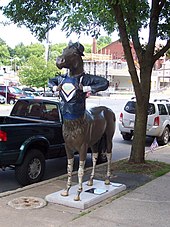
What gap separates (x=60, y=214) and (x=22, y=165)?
2155mm

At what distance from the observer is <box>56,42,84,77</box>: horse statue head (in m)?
5.79

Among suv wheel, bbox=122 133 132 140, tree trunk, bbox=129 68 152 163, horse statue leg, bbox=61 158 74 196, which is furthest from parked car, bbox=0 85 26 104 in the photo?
horse statue leg, bbox=61 158 74 196

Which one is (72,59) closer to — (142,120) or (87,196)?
(87,196)

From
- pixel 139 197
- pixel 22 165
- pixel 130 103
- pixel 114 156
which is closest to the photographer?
pixel 139 197

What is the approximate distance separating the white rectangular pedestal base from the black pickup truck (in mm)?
1302

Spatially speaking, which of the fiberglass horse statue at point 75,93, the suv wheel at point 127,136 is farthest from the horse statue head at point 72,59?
the suv wheel at point 127,136

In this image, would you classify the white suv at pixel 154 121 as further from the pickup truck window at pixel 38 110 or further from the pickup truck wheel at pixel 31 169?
the pickup truck wheel at pixel 31 169

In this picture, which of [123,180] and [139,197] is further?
[123,180]

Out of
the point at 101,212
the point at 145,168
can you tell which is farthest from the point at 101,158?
the point at 101,212

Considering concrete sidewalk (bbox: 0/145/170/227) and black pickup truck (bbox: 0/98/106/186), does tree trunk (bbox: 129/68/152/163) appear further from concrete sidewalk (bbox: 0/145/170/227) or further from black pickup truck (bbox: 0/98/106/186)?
concrete sidewalk (bbox: 0/145/170/227)

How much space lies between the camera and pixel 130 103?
14.9m

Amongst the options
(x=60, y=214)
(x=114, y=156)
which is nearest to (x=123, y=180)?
(x=60, y=214)

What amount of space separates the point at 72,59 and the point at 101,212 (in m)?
2.43

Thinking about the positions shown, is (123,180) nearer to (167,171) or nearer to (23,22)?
(167,171)
